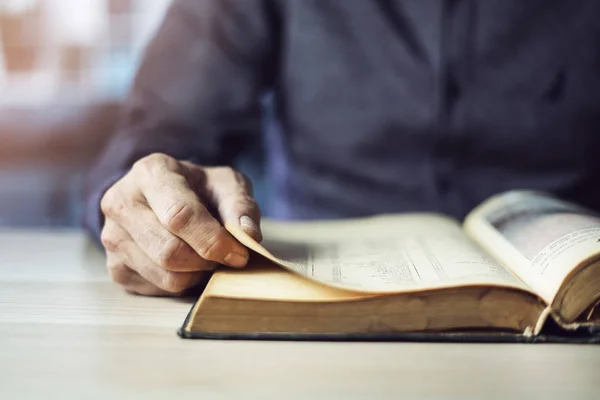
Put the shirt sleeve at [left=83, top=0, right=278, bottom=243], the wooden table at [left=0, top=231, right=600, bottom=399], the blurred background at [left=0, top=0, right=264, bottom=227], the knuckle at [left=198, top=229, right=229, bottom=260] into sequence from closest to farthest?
the wooden table at [left=0, top=231, right=600, bottom=399], the knuckle at [left=198, top=229, right=229, bottom=260], the shirt sleeve at [left=83, top=0, right=278, bottom=243], the blurred background at [left=0, top=0, right=264, bottom=227]

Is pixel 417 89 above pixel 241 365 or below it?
above

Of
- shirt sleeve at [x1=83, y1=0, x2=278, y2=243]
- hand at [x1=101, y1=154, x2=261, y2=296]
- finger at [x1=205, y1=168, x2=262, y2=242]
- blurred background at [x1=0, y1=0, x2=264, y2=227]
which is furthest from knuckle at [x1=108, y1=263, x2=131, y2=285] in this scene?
blurred background at [x1=0, y1=0, x2=264, y2=227]

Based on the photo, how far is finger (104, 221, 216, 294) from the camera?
1.85 feet

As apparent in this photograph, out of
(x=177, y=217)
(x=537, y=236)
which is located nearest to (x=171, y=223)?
(x=177, y=217)

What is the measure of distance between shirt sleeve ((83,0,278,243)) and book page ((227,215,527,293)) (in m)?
0.27

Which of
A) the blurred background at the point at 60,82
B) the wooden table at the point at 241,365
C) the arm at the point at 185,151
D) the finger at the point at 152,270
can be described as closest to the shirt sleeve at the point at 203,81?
the arm at the point at 185,151

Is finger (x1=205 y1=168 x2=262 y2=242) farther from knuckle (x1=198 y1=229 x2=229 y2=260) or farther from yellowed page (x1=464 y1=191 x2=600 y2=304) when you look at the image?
yellowed page (x1=464 y1=191 x2=600 y2=304)

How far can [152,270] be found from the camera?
0.57 m

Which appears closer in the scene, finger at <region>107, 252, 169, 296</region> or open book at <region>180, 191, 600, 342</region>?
open book at <region>180, 191, 600, 342</region>

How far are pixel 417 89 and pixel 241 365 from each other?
26.6 inches

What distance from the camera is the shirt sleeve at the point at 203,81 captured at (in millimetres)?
959

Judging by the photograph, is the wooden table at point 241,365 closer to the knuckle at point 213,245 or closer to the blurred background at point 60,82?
the knuckle at point 213,245

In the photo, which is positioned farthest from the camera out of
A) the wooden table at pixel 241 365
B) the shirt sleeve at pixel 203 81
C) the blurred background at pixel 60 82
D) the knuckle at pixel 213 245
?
the blurred background at pixel 60 82

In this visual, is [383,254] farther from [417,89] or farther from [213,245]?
[417,89]
